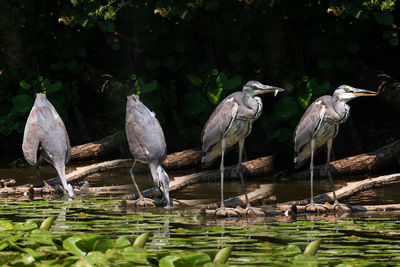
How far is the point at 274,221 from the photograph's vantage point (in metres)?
6.42

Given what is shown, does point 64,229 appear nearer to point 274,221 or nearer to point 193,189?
point 274,221

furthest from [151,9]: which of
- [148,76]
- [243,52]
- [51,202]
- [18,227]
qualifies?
[18,227]

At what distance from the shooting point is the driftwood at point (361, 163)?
930cm

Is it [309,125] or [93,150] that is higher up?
[309,125]

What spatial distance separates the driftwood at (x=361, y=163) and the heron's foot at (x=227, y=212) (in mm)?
2528

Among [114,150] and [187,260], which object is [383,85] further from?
[187,260]

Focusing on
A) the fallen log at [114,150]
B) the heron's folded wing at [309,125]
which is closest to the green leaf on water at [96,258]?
the heron's folded wing at [309,125]

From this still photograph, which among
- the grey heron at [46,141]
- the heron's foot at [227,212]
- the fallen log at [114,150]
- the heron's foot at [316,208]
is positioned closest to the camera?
the heron's foot at [227,212]

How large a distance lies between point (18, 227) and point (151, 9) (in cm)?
715

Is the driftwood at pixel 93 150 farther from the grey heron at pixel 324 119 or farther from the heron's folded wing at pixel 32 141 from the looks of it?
the grey heron at pixel 324 119

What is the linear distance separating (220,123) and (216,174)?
4.81 ft

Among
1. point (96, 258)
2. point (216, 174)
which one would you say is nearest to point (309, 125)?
point (216, 174)

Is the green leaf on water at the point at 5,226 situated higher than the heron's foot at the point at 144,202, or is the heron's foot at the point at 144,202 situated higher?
the green leaf on water at the point at 5,226

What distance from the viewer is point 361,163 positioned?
30.9 feet
